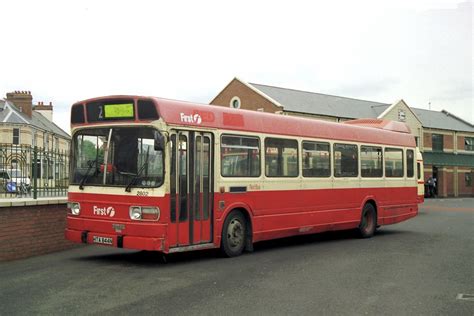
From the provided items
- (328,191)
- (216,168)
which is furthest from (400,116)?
(216,168)

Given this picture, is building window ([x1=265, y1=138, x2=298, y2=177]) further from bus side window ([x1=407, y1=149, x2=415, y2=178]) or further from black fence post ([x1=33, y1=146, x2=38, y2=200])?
bus side window ([x1=407, y1=149, x2=415, y2=178])

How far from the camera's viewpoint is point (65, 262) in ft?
32.5

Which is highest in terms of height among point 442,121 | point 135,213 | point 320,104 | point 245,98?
point 245,98

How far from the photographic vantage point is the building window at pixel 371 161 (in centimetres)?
1484

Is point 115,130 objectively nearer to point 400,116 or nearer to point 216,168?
point 216,168

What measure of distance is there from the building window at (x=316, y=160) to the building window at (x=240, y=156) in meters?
1.81

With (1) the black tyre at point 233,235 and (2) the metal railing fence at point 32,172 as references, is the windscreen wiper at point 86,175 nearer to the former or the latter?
(2) the metal railing fence at point 32,172

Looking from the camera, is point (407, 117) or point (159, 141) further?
point (407, 117)

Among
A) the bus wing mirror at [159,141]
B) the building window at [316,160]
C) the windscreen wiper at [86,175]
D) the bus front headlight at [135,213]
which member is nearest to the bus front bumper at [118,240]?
the bus front headlight at [135,213]

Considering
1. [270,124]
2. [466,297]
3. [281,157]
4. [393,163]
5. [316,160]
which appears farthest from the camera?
[393,163]

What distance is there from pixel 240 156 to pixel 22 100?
184 ft

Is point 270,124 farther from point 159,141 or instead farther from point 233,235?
point 159,141

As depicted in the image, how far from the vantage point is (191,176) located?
987 cm

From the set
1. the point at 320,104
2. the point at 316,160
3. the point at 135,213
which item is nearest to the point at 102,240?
the point at 135,213
